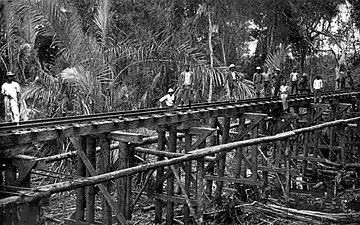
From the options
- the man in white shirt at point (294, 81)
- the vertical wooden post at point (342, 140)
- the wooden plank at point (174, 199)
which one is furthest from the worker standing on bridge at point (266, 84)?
the wooden plank at point (174, 199)

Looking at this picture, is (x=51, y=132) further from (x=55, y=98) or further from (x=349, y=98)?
(x=349, y=98)

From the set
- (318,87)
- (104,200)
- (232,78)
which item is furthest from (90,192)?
(318,87)

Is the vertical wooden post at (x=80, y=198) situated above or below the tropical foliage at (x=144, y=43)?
below

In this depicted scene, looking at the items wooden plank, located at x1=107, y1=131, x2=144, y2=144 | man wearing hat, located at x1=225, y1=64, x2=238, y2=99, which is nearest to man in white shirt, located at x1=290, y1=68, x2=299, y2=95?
man wearing hat, located at x1=225, y1=64, x2=238, y2=99

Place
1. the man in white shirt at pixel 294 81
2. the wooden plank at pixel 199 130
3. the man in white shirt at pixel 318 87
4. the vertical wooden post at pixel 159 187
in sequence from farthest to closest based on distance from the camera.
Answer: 1. the man in white shirt at pixel 294 81
2. the man in white shirt at pixel 318 87
3. the vertical wooden post at pixel 159 187
4. the wooden plank at pixel 199 130

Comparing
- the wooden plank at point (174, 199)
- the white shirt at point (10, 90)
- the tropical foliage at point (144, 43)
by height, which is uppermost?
the tropical foliage at point (144, 43)

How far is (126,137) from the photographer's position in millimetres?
8734

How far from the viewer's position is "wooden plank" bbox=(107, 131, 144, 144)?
8.66m

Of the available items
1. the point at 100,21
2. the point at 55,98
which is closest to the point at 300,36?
the point at 100,21

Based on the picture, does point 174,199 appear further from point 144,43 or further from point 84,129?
point 144,43

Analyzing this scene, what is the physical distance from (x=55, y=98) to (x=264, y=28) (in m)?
16.2

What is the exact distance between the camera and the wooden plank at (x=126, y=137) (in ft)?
28.4

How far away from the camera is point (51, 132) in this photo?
771 cm

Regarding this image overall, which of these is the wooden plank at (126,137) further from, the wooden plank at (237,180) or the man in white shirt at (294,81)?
the man in white shirt at (294,81)
